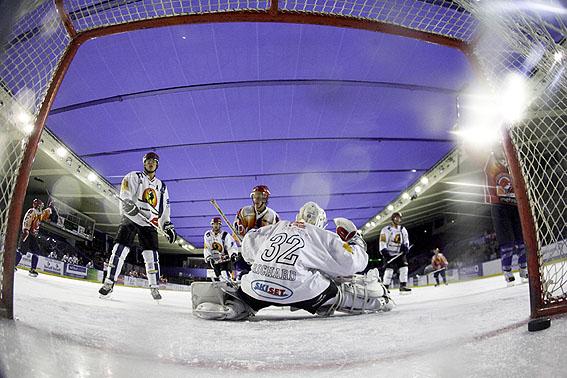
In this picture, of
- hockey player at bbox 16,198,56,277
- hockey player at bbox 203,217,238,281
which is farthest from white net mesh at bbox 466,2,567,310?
hockey player at bbox 16,198,56,277

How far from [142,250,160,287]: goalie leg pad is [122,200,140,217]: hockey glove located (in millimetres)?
336

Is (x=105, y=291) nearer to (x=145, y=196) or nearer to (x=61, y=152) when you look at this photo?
(x=145, y=196)

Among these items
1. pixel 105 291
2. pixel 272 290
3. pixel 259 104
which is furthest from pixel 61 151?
pixel 272 290

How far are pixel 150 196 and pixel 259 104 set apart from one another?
2251 millimetres

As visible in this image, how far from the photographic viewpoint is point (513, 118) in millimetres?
1318

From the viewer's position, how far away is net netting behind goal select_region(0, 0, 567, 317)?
1.04 metres

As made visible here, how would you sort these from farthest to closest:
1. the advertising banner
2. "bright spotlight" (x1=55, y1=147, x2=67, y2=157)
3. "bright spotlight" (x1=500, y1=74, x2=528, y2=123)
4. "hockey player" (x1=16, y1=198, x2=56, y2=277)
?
1. the advertising banner
2. "bright spotlight" (x1=55, y1=147, x2=67, y2=157)
3. "hockey player" (x1=16, y1=198, x2=56, y2=277)
4. "bright spotlight" (x1=500, y1=74, x2=528, y2=123)

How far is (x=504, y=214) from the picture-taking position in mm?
2863

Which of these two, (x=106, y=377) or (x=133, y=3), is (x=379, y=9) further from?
(x=106, y=377)

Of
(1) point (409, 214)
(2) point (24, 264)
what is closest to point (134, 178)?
(2) point (24, 264)

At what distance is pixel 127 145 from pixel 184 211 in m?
3.13

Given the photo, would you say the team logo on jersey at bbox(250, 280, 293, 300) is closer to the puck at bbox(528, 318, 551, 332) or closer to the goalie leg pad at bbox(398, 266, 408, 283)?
the puck at bbox(528, 318, 551, 332)

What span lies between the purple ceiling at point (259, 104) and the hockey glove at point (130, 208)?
177cm

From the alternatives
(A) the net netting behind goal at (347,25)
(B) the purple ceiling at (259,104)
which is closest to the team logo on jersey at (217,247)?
(B) the purple ceiling at (259,104)
